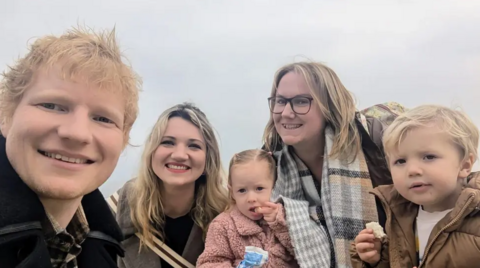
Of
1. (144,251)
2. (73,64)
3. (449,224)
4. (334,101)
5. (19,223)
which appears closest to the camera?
(19,223)

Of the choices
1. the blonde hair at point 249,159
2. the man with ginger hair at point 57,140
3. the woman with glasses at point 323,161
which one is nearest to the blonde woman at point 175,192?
the blonde hair at point 249,159

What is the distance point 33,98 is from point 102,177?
1.70 ft

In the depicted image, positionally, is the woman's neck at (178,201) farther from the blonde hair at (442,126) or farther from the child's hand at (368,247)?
the blonde hair at (442,126)

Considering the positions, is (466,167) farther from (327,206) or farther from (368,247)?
(327,206)

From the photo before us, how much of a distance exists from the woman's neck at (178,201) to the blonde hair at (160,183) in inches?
2.2

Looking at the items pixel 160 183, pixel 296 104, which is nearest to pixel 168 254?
pixel 160 183

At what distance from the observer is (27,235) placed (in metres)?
1.91

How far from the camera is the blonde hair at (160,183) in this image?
3.78m

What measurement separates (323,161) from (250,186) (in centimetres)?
71

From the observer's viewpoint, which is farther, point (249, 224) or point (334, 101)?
point (334, 101)

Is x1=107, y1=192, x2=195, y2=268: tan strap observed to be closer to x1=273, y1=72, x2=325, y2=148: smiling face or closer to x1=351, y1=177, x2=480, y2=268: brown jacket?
x1=273, y1=72, x2=325, y2=148: smiling face

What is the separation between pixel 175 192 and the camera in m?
3.87

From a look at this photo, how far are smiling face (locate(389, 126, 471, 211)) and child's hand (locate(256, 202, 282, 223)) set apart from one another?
3.33 ft

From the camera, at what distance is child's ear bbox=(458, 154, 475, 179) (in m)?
2.59
